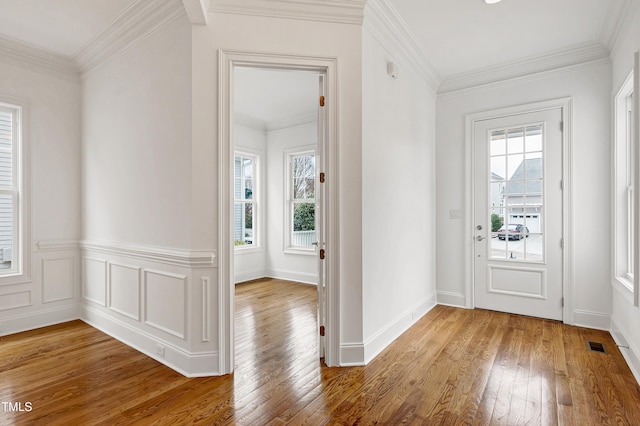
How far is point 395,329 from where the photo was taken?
3.22 m

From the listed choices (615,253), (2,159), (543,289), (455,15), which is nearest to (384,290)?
(543,289)

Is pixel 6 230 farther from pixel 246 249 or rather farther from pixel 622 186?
pixel 622 186

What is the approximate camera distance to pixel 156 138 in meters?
2.77

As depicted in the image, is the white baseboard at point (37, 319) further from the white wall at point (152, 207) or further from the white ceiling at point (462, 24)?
the white ceiling at point (462, 24)

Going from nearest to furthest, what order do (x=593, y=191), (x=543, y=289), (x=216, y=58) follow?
1. (x=216, y=58)
2. (x=593, y=191)
3. (x=543, y=289)

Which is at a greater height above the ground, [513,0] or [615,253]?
[513,0]

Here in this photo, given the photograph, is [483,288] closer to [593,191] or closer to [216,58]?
[593,191]

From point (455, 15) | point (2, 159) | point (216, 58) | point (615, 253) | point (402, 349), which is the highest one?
point (455, 15)

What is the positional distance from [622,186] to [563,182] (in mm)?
533

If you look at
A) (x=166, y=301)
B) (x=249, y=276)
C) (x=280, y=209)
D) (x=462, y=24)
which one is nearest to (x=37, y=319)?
(x=166, y=301)

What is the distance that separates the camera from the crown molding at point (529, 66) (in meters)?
3.39

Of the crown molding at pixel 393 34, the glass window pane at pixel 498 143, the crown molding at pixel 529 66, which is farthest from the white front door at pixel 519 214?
the crown molding at pixel 393 34

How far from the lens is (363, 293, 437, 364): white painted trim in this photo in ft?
9.05

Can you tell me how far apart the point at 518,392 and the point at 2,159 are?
511cm
